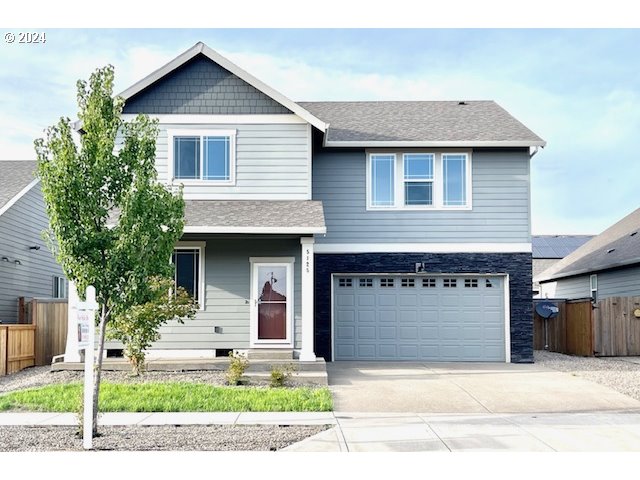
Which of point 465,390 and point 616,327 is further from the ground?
point 616,327

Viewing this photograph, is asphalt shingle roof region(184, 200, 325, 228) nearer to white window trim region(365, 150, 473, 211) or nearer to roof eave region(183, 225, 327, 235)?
roof eave region(183, 225, 327, 235)

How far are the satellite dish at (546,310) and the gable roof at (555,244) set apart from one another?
22.1 m

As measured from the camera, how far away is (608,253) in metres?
24.6

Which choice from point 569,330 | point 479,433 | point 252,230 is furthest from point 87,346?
point 569,330

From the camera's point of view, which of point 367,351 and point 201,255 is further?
point 367,351

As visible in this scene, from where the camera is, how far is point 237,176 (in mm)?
16562

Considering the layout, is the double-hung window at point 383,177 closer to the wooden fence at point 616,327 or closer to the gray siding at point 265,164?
the gray siding at point 265,164

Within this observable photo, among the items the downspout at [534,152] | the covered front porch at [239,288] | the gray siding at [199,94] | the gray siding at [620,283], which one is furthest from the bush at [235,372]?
the gray siding at [620,283]

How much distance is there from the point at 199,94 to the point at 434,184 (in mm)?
6432

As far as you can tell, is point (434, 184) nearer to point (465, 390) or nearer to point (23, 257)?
point (465, 390)

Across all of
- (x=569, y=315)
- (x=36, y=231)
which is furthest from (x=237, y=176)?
Answer: (x=569, y=315)

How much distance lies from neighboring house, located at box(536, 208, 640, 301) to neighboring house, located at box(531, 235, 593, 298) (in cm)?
1198

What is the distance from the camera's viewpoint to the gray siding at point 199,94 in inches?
650

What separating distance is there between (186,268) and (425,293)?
6.23m
